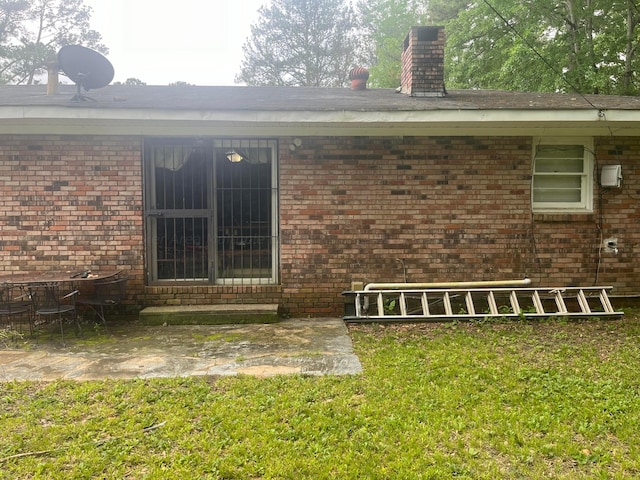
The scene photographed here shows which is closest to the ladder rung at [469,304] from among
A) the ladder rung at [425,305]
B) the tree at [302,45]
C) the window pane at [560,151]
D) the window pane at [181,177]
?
the ladder rung at [425,305]

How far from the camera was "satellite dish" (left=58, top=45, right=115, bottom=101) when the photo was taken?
6000 mm

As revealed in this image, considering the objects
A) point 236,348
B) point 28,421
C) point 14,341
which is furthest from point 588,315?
point 14,341

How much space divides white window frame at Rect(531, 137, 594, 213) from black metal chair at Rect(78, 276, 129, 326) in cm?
591

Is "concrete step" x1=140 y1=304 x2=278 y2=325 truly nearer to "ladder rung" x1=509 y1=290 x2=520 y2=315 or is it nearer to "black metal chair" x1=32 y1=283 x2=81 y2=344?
"black metal chair" x1=32 y1=283 x2=81 y2=344

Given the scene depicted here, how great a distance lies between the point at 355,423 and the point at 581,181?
552 cm

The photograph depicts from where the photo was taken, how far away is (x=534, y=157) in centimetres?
634

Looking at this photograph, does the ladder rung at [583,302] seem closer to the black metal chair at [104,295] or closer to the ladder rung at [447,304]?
the ladder rung at [447,304]

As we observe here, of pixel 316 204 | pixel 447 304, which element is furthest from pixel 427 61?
pixel 447 304

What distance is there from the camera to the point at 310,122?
5.50 metres

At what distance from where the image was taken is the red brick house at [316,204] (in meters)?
5.95

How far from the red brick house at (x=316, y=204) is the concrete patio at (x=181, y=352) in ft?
2.48

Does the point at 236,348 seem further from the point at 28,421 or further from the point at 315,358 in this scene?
→ the point at 28,421

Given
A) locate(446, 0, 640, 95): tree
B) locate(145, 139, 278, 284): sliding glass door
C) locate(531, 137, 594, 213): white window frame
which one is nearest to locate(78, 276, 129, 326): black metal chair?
locate(145, 139, 278, 284): sliding glass door

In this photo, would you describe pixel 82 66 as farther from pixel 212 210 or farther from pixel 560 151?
pixel 560 151
